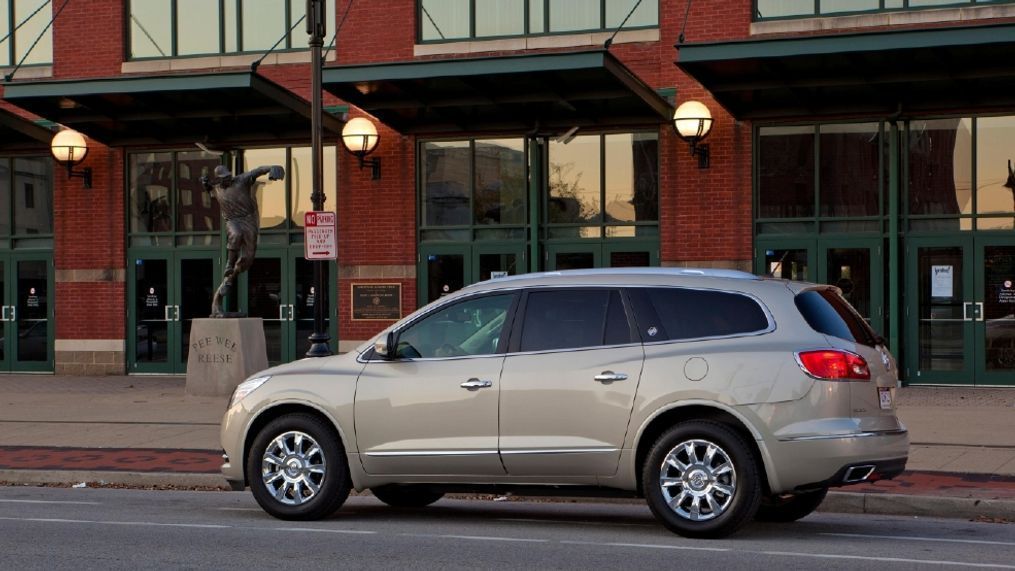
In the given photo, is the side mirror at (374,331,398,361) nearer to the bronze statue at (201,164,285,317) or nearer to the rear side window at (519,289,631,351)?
the rear side window at (519,289,631,351)

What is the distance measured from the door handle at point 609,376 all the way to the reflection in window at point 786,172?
13584mm

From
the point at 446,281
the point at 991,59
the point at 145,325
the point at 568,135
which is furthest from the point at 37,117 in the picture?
the point at 991,59

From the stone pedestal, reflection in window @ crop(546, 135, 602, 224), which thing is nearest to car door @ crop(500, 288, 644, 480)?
the stone pedestal

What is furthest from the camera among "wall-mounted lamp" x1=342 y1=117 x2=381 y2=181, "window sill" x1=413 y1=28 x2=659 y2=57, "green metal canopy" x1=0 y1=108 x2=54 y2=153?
"green metal canopy" x1=0 y1=108 x2=54 y2=153

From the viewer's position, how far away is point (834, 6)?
21.4 m

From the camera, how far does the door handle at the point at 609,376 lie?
8.93m

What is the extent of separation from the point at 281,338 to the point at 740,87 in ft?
30.6

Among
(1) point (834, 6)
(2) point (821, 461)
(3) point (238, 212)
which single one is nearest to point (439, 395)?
(2) point (821, 461)

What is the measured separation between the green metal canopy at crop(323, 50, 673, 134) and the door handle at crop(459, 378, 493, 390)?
36.4 feet

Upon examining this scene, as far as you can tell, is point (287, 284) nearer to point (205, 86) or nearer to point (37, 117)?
point (205, 86)

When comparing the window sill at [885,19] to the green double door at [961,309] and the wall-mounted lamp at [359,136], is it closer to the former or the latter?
the green double door at [961,309]

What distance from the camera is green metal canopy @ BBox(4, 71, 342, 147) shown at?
22.3 m

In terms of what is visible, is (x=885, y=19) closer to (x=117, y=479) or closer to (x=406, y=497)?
(x=406, y=497)

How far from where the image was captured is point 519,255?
23531mm
